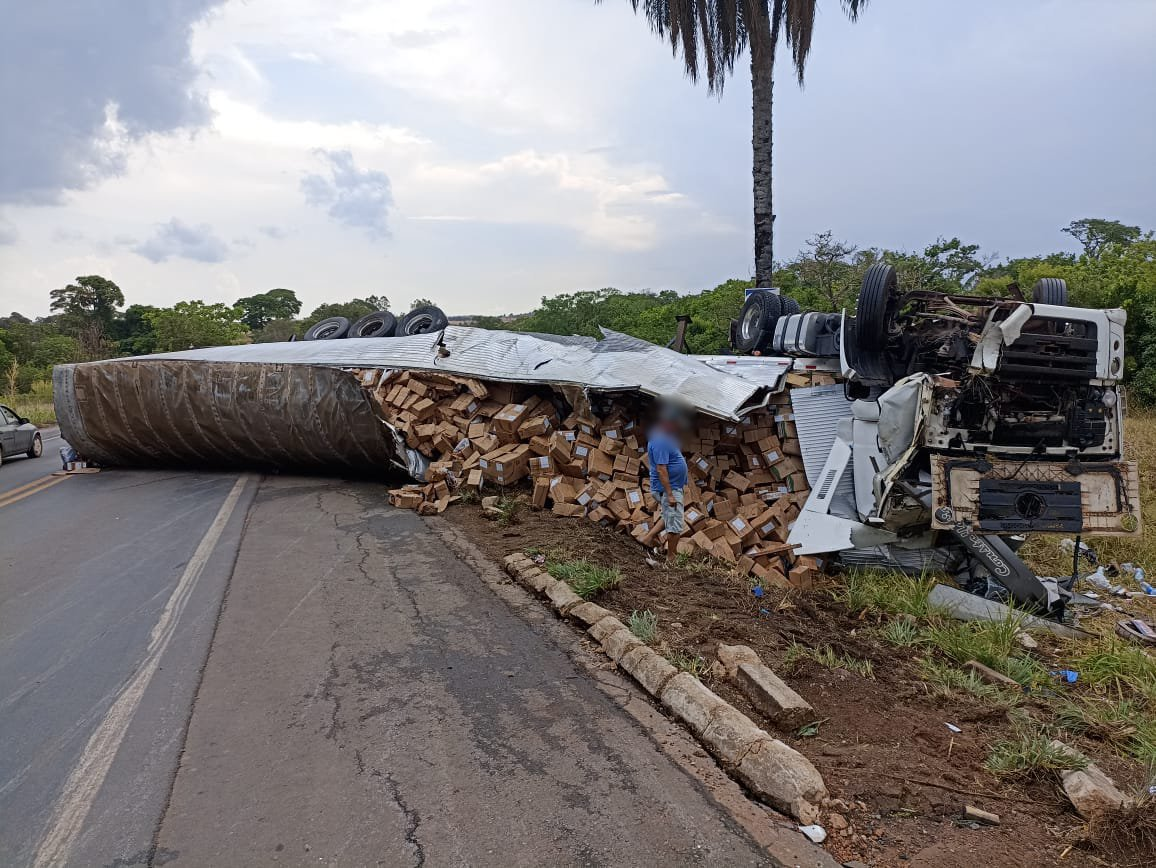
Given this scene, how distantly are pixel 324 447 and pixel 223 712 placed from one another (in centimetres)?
743

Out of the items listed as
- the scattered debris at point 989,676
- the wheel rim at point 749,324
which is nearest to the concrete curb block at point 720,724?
the scattered debris at point 989,676

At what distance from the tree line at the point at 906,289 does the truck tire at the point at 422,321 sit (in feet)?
13.1

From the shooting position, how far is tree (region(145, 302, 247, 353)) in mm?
37406

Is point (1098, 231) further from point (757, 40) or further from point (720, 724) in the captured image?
point (720, 724)

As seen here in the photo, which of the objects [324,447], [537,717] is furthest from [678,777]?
[324,447]

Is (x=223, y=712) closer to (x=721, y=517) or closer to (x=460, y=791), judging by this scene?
(x=460, y=791)

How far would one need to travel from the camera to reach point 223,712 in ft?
14.2

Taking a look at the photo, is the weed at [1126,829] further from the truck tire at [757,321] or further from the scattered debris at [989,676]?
the truck tire at [757,321]

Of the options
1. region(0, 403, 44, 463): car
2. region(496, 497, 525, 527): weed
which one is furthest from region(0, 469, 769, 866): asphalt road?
region(0, 403, 44, 463): car

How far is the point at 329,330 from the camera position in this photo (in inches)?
661

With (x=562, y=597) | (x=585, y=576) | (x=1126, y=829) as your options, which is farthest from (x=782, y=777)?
(x=585, y=576)

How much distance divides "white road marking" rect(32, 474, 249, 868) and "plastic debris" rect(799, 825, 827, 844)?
3045mm

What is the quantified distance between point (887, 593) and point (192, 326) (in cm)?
3856

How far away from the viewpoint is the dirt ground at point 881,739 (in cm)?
320
